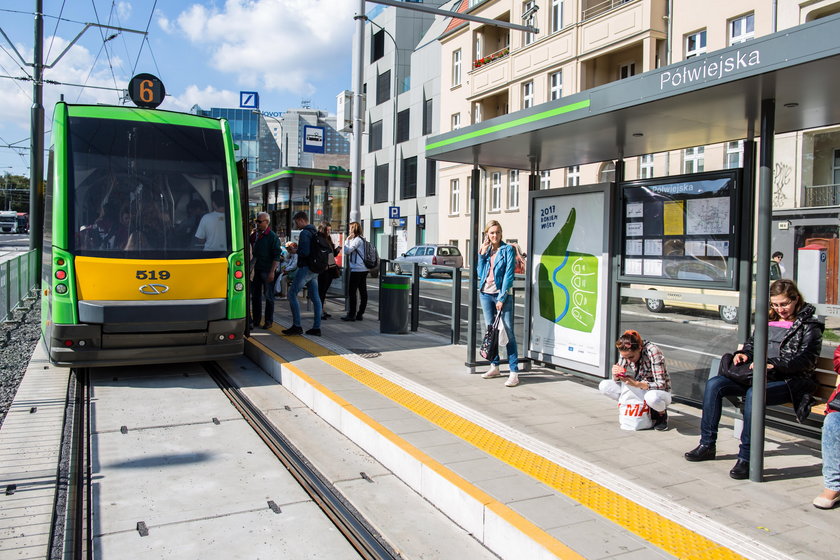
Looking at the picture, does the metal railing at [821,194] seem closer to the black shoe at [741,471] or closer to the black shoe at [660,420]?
the black shoe at [660,420]

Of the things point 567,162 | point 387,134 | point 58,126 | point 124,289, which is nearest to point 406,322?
point 567,162

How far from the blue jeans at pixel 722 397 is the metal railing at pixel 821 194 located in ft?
55.6

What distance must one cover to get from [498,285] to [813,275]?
9.56 ft

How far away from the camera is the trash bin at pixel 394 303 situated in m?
10.6

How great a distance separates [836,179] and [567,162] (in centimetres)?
1515

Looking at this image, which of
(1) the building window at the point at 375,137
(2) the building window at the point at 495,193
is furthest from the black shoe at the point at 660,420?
(1) the building window at the point at 375,137

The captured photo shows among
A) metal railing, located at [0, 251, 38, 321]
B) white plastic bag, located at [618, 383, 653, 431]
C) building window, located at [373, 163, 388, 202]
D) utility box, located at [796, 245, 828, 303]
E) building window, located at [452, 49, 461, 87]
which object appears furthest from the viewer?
building window, located at [373, 163, 388, 202]

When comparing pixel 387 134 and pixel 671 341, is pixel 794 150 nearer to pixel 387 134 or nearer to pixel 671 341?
pixel 671 341

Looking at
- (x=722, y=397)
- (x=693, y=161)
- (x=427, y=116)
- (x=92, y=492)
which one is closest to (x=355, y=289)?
(x=92, y=492)

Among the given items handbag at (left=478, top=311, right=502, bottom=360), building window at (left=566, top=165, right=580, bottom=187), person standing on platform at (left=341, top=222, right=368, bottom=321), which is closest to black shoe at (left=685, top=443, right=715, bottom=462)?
handbag at (left=478, top=311, right=502, bottom=360)

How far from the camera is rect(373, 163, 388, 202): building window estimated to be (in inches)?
1901

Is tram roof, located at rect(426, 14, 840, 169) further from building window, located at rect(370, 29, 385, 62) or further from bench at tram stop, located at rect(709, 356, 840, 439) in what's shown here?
building window, located at rect(370, 29, 385, 62)

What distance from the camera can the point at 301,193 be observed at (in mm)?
17453

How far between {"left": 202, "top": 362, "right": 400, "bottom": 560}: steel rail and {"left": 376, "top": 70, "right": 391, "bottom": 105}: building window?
145ft
